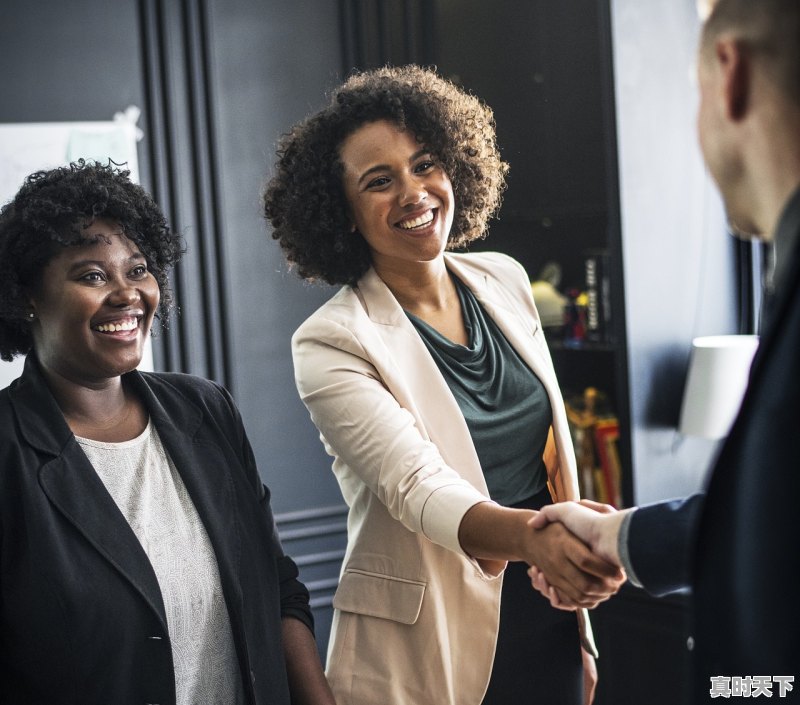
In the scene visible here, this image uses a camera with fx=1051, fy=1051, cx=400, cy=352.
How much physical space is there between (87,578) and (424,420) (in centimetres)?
65

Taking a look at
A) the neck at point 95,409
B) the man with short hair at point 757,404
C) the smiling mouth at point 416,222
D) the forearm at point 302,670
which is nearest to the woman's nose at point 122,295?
the neck at point 95,409

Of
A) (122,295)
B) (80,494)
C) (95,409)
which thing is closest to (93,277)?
(122,295)

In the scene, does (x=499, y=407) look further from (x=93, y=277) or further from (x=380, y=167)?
(x=93, y=277)

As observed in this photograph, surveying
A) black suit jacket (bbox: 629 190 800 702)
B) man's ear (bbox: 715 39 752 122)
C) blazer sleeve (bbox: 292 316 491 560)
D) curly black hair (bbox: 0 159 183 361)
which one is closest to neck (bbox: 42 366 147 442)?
curly black hair (bbox: 0 159 183 361)

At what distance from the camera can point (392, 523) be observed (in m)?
1.91

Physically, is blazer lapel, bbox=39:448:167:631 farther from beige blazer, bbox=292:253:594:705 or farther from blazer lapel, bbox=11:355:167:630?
beige blazer, bbox=292:253:594:705

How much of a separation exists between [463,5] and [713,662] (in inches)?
133

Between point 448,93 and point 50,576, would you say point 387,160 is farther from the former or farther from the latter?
point 50,576

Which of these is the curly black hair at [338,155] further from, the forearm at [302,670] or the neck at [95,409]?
the forearm at [302,670]

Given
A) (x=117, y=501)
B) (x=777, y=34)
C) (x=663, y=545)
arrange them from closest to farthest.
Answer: (x=777, y=34)
(x=663, y=545)
(x=117, y=501)

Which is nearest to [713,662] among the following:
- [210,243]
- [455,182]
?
[455,182]

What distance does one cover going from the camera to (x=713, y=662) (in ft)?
3.52

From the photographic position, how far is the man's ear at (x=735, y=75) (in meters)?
1.02

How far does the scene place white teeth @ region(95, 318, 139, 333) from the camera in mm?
1693
